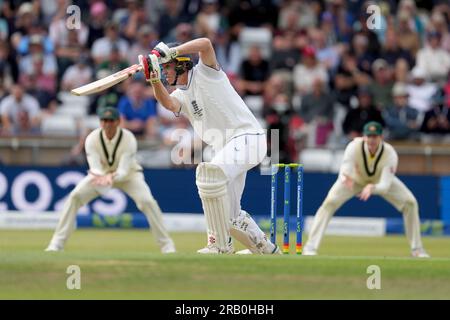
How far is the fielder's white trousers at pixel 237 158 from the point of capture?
327 inches

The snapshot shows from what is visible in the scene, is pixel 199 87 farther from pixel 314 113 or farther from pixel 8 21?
pixel 8 21

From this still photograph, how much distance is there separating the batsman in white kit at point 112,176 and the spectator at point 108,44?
448cm

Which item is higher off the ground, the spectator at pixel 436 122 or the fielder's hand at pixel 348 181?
the spectator at pixel 436 122

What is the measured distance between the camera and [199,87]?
8445mm

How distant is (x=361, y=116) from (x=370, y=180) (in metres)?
3.15

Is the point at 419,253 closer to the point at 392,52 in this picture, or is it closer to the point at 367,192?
the point at 367,192

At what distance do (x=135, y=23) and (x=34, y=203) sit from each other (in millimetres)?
3457

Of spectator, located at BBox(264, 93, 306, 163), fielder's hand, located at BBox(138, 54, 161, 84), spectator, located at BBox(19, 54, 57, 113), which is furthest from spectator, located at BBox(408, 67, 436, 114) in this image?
fielder's hand, located at BBox(138, 54, 161, 84)

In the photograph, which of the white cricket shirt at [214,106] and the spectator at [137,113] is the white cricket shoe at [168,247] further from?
the spectator at [137,113]

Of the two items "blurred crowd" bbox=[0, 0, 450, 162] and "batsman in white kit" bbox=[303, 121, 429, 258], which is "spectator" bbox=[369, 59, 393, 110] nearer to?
"blurred crowd" bbox=[0, 0, 450, 162]

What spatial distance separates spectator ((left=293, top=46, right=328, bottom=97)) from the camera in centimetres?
1623

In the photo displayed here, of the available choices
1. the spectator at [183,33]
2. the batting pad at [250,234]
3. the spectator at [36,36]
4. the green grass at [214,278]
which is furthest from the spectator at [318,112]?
the green grass at [214,278]

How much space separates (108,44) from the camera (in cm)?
1639

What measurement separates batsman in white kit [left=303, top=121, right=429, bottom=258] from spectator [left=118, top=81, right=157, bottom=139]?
13.6ft
